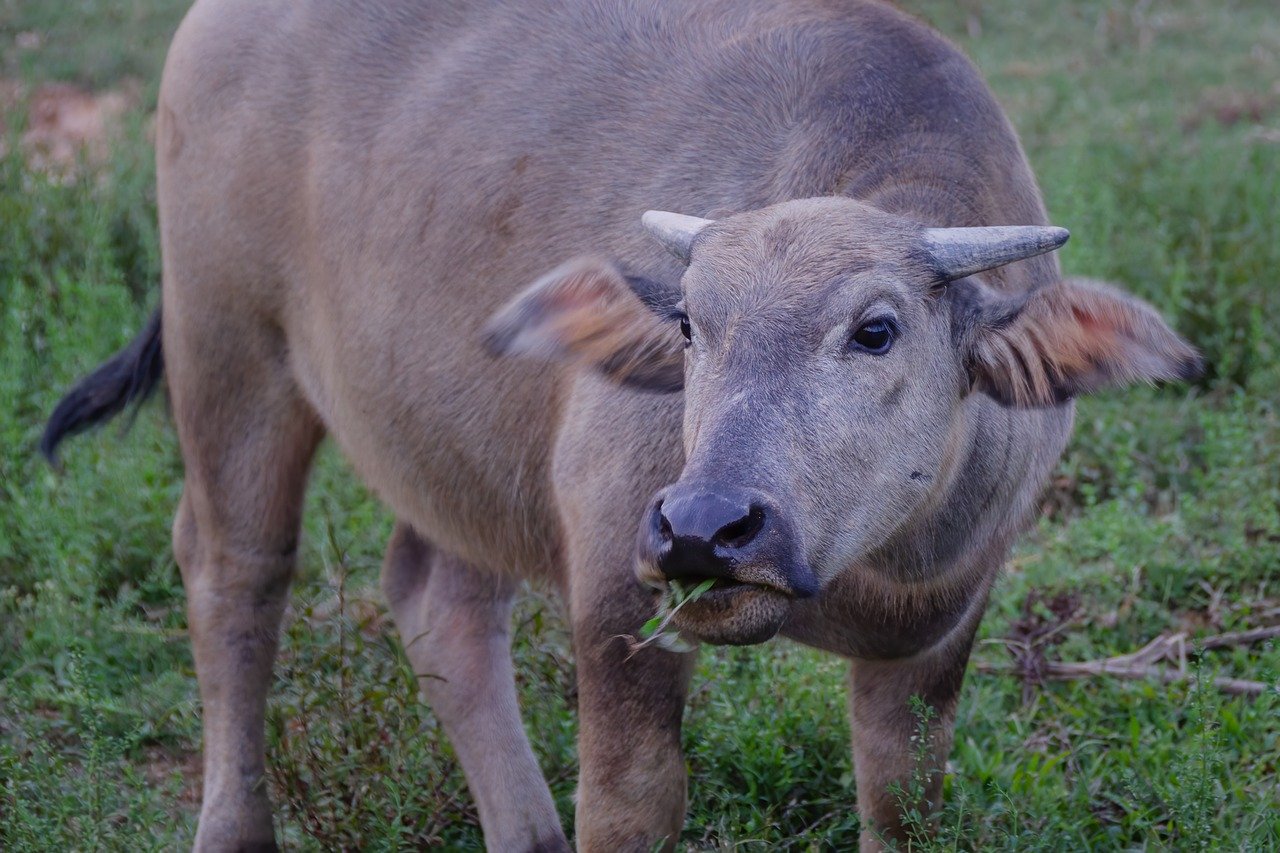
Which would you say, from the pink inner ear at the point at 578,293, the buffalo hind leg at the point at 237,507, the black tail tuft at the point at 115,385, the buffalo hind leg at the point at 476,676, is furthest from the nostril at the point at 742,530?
the black tail tuft at the point at 115,385

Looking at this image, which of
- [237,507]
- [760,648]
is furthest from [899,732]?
[237,507]

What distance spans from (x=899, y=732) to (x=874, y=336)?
1.12m

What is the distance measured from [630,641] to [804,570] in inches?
25.8

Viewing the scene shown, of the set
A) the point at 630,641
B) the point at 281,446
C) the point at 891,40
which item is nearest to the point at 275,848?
the point at 281,446

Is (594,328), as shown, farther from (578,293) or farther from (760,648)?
(760,648)

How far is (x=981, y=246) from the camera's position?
277cm

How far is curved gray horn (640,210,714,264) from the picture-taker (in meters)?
2.95

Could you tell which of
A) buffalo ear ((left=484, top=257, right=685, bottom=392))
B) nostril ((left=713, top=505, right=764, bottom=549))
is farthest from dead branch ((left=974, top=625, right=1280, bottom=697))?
nostril ((left=713, top=505, right=764, bottom=549))

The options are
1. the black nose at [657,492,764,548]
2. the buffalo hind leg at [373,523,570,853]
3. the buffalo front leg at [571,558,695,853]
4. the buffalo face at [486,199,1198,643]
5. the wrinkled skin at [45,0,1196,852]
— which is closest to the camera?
the black nose at [657,492,764,548]

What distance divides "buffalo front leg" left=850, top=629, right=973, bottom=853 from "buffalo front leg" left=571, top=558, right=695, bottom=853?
49 centimetres

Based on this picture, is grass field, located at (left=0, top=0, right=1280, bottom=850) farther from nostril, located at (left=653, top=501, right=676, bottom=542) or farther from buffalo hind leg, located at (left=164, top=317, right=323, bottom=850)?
nostril, located at (left=653, top=501, right=676, bottom=542)

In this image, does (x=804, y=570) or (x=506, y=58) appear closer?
(x=804, y=570)

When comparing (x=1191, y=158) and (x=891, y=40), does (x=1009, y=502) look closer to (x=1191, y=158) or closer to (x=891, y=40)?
(x=891, y=40)

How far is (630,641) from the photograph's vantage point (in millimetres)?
3021
